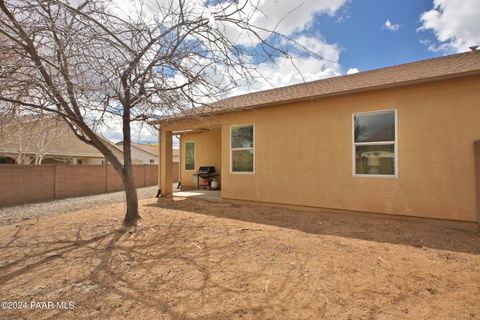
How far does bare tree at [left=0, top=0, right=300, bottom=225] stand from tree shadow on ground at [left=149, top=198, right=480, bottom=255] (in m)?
3.20

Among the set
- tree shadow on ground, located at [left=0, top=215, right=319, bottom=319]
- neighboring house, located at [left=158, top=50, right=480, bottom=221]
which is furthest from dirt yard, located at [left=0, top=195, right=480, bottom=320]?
neighboring house, located at [left=158, top=50, right=480, bottom=221]

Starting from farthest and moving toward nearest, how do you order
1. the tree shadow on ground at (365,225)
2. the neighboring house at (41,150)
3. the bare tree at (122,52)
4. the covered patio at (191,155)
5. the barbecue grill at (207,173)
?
the neighboring house at (41,150)
the barbecue grill at (207,173)
the covered patio at (191,155)
the tree shadow on ground at (365,225)
the bare tree at (122,52)

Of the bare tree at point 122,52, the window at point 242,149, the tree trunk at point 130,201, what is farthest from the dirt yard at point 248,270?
the window at point 242,149

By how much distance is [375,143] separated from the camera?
609cm

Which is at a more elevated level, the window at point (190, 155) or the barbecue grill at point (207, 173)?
the window at point (190, 155)

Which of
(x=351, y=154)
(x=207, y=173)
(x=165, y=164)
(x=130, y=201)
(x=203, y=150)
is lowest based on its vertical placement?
(x=130, y=201)

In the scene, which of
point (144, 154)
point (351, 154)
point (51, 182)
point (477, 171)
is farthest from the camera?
point (144, 154)

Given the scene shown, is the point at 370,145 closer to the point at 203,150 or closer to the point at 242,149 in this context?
the point at 242,149

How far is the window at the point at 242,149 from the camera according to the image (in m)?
8.21

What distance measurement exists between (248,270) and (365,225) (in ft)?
10.9

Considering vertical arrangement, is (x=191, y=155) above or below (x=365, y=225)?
above

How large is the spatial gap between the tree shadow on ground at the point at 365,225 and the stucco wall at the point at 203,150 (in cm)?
468

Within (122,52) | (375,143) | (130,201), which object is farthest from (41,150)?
(375,143)

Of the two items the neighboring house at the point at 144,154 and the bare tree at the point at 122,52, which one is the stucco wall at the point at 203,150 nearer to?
the bare tree at the point at 122,52
